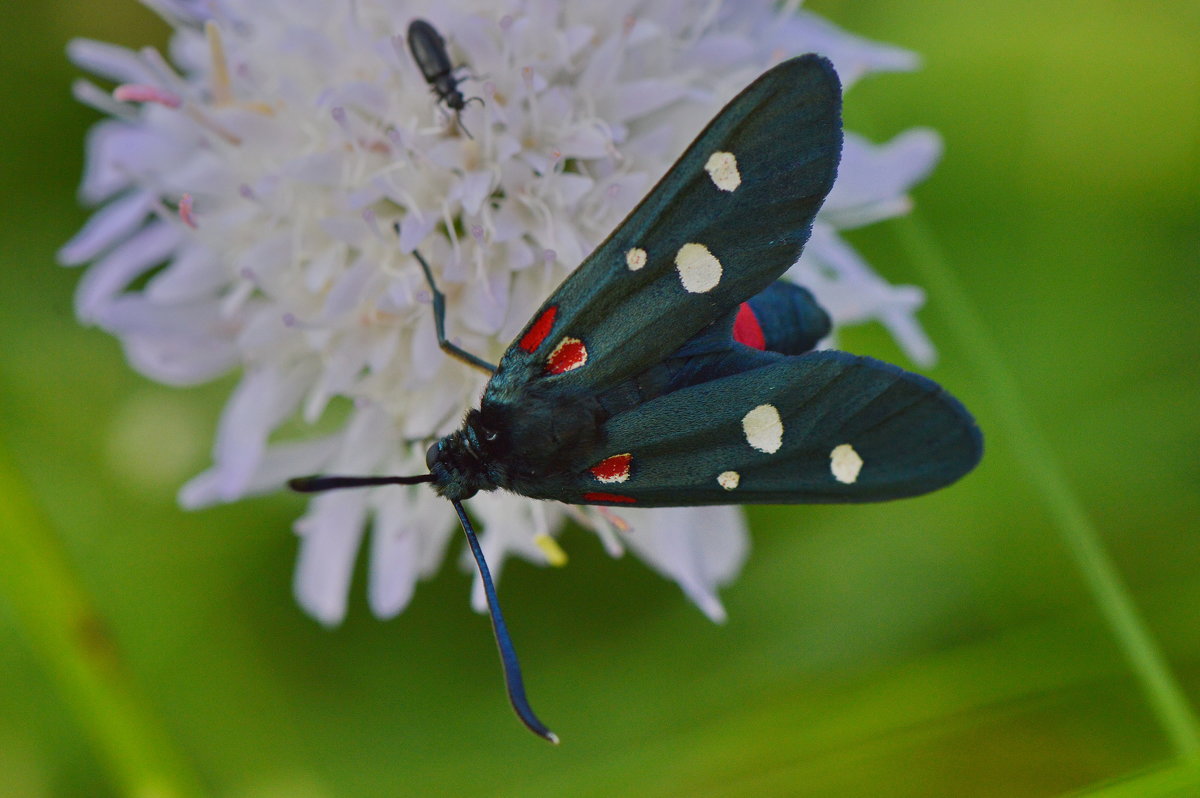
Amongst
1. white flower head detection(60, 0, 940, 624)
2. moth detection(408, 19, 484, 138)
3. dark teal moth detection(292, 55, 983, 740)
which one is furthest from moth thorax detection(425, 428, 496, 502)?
moth detection(408, 19, 484, 138)

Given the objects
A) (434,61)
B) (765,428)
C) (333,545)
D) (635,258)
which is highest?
(434,61)

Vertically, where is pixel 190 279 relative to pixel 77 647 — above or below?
above

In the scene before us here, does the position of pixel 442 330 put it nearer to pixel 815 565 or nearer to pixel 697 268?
pixel 697 268

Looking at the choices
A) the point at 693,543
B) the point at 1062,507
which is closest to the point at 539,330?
the point at 693,543

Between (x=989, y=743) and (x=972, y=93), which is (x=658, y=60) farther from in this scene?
(x=989, y=743)

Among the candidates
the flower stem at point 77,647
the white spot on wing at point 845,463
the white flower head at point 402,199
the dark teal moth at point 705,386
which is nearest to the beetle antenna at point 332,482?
the dark teal moth at point 705,386

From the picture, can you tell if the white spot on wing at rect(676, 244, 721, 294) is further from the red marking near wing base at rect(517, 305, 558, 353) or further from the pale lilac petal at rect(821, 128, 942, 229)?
the pale lilac petal at rect(821, 128, 942, 229)
